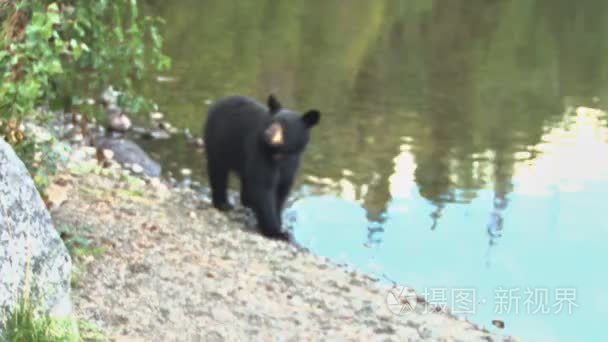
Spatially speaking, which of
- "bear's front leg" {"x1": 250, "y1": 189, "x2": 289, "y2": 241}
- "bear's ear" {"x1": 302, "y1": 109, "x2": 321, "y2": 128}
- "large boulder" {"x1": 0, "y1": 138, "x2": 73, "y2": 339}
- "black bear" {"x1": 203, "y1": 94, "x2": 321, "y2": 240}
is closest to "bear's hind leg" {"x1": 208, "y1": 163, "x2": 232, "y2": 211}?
"black bear" {"x1": 203, "y1": 94, "x2": 321, "y2": 240}

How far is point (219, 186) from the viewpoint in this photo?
898cm

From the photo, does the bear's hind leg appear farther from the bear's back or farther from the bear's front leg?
the bear's front leg

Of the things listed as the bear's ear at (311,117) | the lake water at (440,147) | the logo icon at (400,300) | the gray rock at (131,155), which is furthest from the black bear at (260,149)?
the gray rock at (131,155)

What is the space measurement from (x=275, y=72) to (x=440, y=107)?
334 cm

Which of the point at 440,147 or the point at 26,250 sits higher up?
the point at 440,147

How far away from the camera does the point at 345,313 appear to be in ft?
20.7

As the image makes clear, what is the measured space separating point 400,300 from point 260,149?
1808 mm

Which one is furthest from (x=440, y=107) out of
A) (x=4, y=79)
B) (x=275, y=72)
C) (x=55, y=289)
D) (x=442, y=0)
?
(x=442, y=0)

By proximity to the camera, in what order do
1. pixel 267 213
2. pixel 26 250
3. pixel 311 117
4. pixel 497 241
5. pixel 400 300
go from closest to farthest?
1. pixel 26 250
2. pixel 400 300
3. pixel 311 117
4. pixel 267 213
5. pixel 497 241

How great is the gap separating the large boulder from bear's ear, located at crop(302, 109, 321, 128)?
390cm

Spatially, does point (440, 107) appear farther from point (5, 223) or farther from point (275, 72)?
point (5, 223)

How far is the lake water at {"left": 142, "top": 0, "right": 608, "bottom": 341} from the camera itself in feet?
29.2

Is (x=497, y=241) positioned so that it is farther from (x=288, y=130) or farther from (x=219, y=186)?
(x=288, y=130)

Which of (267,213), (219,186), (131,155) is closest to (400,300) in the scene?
(267,213)
